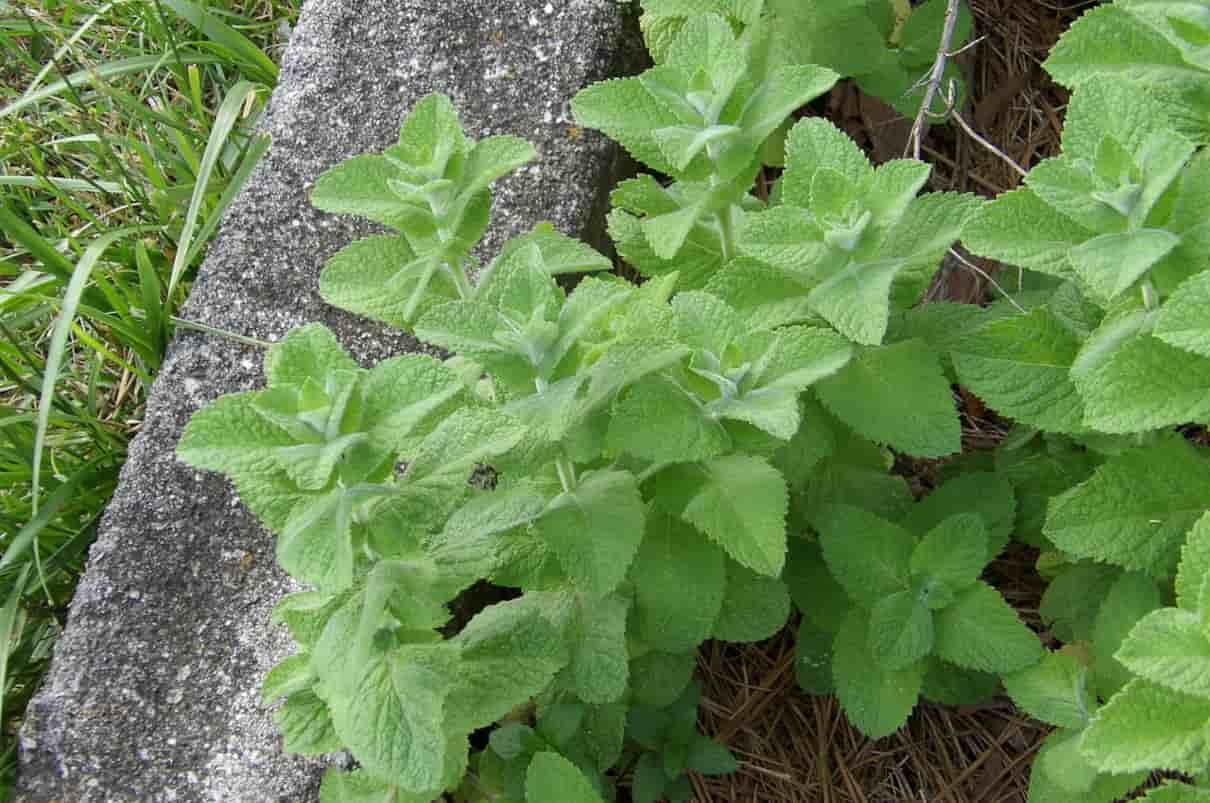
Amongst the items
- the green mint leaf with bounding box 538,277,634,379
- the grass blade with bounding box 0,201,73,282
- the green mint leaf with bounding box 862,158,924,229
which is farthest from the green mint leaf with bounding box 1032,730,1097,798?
the grass blade with bounding box 0,201,73,282

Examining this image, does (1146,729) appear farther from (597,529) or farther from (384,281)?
(384,281)

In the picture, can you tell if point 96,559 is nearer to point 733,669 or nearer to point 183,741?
point 183,741

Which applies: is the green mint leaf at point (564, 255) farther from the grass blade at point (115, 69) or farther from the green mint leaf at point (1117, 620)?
the grass blade at point (115, 69)

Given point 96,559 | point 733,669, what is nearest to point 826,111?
point 733,669

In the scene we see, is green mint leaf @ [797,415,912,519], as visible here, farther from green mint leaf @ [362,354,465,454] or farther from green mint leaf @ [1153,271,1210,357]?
green mint leaf @ [362,354,465,454]

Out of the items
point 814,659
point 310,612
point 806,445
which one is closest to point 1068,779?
point 814,659

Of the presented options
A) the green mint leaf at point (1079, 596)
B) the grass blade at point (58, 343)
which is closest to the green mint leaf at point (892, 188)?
the green mint leaf at point (1079, 596)
